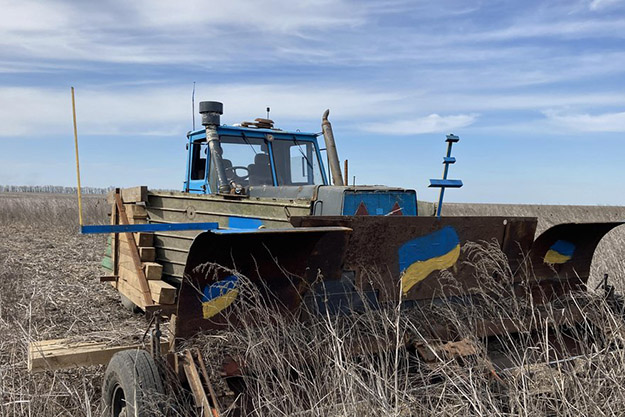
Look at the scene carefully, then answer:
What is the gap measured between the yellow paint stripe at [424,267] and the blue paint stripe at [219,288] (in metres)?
1.30

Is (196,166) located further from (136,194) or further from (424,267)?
(424,267)

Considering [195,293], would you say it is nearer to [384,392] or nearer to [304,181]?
[384,392]

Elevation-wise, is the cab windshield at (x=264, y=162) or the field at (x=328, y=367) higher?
the cab windshield at (x=264, y=162)

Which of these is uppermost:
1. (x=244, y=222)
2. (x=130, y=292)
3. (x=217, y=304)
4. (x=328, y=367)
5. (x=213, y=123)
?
(x=213, y=123)

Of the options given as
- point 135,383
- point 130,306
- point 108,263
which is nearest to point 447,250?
point 135,383

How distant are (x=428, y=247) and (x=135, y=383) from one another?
2225mm

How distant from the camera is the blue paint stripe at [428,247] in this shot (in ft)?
12.9

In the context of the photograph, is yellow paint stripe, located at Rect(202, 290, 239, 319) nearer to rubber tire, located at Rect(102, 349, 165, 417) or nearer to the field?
the field

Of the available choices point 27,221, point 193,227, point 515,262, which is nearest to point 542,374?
point 515,262

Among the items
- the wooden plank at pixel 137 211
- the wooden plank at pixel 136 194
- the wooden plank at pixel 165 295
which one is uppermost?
the wooden plank at pixel 136 194

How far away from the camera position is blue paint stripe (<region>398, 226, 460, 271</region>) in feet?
12.9

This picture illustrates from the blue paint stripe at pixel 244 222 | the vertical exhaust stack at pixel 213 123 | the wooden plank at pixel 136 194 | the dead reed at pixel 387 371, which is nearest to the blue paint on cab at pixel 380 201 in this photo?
the blue paint stripe at pixel 244 222

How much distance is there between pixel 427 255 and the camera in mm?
4043

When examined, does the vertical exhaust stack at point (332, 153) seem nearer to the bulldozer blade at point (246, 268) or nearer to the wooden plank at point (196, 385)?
the bulldozer blade at point (246, 268)
